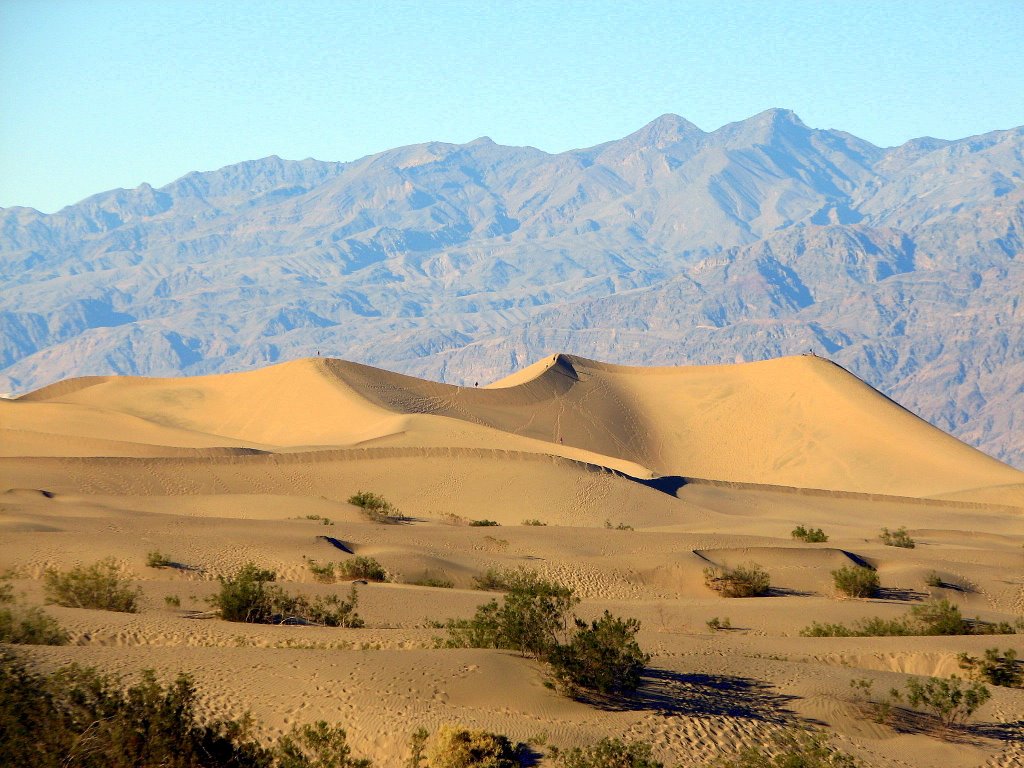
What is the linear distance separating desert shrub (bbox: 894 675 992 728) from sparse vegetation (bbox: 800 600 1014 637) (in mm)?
5705

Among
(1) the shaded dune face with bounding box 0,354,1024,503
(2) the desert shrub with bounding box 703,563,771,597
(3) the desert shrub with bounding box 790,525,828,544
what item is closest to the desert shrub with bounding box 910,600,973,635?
(2) the desert shrub with bounding box 703,563,771,597

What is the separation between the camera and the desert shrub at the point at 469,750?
1209cm

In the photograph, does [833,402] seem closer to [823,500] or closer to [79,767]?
[823,500]

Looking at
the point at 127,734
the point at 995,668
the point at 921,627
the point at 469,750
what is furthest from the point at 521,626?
the point at 921,627

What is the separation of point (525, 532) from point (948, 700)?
1772 centimetres

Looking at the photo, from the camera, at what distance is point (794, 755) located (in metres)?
12.9

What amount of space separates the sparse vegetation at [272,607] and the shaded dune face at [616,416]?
38.2 metres

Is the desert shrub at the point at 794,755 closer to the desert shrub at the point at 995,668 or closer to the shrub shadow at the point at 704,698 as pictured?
the shrub shadow at the point at 704,698

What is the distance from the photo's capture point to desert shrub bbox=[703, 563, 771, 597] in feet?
→ 90.2

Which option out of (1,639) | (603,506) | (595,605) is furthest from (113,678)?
(603,506)

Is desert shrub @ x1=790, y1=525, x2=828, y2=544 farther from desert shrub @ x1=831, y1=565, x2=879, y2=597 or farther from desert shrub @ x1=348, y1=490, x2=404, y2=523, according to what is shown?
desert shrub @ x1=348, y1=490, x2=404, y2=523

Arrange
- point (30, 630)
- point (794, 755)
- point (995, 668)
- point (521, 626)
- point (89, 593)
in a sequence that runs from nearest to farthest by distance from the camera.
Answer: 1. point (794, 755)
2. point (30, 630)
3. point (521, 626)
4. point (995, 668)
5. point (89, 593)

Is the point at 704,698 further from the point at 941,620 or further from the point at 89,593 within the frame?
the point at 89,593

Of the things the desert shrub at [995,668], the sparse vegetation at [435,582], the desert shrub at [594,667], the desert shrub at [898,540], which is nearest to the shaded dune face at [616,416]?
the desert shrub at [898,540]
